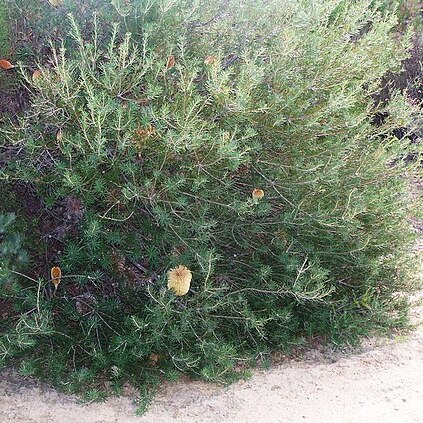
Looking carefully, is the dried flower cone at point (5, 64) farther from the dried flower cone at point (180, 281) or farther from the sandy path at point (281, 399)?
the sandy path at point (281, 399)

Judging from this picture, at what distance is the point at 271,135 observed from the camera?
319 centimetres

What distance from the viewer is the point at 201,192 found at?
9.87 ft

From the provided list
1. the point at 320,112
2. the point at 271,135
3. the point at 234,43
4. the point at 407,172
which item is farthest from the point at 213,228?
the point at 407,172

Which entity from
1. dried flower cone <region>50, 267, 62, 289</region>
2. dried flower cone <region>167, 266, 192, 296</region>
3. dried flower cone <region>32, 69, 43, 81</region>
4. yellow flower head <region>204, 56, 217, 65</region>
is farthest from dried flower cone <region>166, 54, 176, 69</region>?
dried flower cone <region>50, 267, 62, 289</region>

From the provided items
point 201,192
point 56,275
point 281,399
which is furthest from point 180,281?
point 281,399

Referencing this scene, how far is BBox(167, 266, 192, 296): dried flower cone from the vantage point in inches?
116

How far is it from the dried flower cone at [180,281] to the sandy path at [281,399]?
54 cm

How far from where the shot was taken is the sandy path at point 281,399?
2.85 metres

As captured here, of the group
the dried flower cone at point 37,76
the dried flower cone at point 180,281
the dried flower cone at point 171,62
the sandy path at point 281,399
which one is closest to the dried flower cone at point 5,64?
the dried flower cone at point 37,76

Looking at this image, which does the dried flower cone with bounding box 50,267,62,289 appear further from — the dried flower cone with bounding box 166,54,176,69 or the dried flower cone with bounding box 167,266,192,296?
the dried flower cone with bounding box 166,54,176,69

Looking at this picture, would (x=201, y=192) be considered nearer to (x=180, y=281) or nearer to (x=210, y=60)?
(x=180, y=281)

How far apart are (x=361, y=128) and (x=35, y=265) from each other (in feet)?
6.62

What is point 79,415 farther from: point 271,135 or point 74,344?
point 271,135

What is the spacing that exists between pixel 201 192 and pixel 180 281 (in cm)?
46
